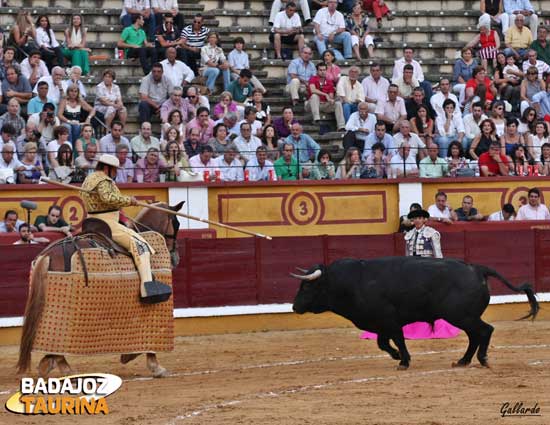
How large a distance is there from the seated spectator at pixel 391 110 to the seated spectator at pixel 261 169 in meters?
1.78

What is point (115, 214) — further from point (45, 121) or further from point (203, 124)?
point (203, 124)

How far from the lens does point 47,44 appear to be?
17.5 metres

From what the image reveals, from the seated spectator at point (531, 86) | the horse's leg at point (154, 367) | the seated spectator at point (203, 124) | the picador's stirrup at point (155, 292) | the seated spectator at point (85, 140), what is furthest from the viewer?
the seated spectator at point (531, 86)

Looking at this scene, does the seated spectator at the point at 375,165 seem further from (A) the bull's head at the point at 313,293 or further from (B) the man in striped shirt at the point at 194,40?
(A) the bull's head at the point at 313,293

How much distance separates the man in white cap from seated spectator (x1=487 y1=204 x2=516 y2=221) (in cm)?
704

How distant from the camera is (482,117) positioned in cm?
1847

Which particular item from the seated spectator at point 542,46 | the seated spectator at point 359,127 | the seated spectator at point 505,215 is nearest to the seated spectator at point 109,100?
the seated spectator at point 359,127

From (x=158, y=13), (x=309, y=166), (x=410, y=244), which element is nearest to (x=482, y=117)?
(x=309, y=166)

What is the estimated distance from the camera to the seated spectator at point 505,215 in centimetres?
1758

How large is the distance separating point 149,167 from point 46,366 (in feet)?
17.5

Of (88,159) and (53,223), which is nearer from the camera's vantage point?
(53,223)
